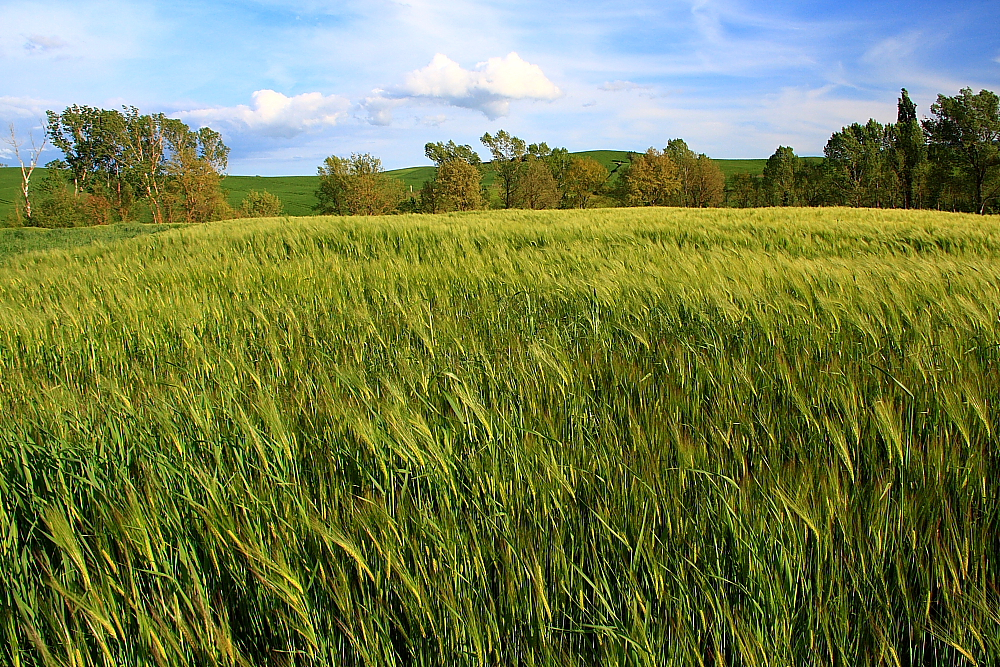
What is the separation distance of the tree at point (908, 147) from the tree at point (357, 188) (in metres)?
48.6

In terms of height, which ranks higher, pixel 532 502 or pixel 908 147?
pixel 908 147

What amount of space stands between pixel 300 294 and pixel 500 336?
6.75 ft

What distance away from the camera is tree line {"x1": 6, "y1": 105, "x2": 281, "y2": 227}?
4619 cm

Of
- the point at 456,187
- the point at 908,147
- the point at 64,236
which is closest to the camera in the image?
the point at 64,236

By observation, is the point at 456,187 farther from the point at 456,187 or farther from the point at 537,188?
the point at 537,188

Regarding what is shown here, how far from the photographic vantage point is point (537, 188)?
189ft

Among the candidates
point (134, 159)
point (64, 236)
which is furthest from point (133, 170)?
point (64, 236)

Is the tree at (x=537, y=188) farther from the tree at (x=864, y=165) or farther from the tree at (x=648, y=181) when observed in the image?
the tree at (x=864, y=165)

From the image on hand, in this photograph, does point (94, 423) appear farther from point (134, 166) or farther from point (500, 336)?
point (134, 166)

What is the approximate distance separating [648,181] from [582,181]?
7001 millimetres

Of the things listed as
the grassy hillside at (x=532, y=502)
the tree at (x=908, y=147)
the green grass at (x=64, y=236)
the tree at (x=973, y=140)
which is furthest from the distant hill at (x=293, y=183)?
the grassy hillside at (x=532, y=502)

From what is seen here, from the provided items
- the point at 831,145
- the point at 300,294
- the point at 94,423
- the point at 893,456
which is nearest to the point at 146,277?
the point at 300,294

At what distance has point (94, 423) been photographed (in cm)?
163

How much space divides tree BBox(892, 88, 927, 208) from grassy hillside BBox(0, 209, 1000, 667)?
59402mm
